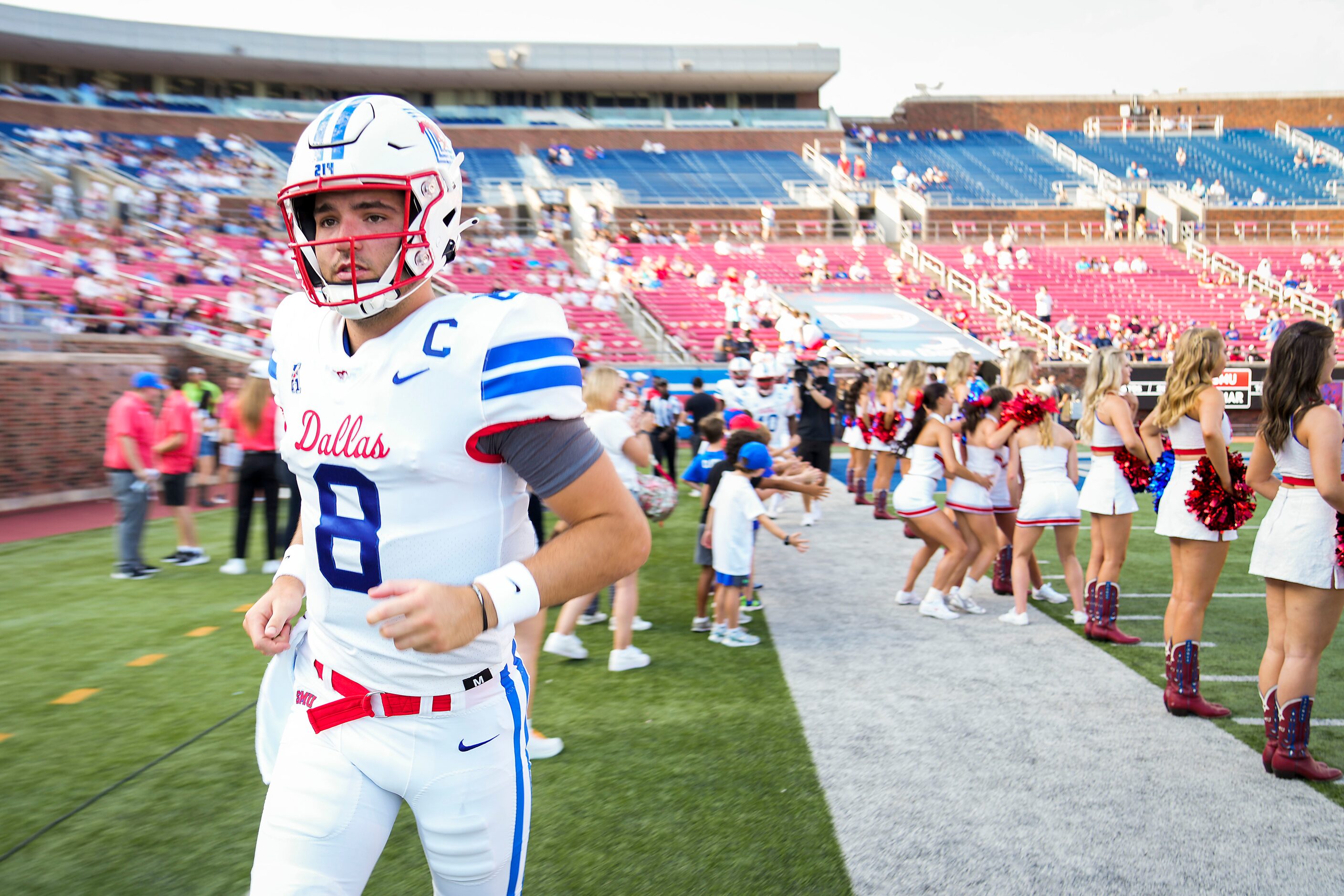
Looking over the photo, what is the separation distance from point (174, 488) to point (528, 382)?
8524 mm

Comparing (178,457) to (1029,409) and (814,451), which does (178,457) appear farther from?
(1029,409)

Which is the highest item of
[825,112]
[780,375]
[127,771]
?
[825,112]

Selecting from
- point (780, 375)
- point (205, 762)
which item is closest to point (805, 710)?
point (205, 762)

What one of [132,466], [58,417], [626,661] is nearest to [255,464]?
[132,466]

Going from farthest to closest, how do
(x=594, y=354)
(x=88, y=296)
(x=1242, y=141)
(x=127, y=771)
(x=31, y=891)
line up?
1. (x=1242, y=141)
2. (x=594, y=354)
3. (x=88, y=296)
4. (x=127, y=771)
5. (x=31, y=891)

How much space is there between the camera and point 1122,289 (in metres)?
30.8

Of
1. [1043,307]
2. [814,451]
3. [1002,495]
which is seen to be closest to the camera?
[1002,495]

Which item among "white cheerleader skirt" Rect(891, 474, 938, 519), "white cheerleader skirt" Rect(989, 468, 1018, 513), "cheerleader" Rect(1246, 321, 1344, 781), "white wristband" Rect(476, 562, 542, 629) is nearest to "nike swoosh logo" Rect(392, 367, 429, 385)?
"white wristband" Rect(476, 562, 542, 629)

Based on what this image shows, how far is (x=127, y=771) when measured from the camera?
4.48 metres

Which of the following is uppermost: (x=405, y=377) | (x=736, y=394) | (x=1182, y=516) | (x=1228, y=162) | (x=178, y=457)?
(x=1228, y=162)

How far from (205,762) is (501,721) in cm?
346

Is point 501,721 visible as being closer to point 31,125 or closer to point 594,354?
point 594,354

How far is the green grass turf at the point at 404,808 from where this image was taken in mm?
3572

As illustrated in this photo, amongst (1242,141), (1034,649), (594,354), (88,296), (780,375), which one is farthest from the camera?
(1242,141)
